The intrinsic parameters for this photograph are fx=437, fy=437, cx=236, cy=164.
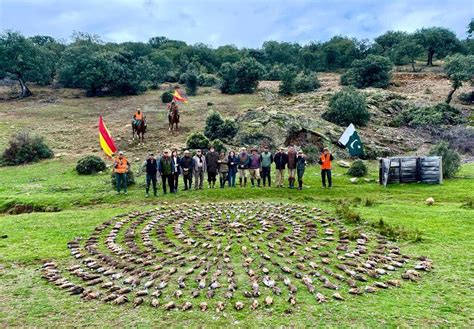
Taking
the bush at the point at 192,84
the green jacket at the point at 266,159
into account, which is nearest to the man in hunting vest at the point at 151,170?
the green jacket at the point at 266,159

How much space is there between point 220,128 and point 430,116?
59.1ft

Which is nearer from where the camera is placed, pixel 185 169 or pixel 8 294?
pixel 8 294

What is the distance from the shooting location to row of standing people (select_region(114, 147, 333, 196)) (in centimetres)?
1902

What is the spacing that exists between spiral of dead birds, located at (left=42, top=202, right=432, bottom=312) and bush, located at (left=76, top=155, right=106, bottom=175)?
1059 centimetres

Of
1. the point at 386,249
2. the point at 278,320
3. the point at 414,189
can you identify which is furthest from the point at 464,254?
the point at 414,189

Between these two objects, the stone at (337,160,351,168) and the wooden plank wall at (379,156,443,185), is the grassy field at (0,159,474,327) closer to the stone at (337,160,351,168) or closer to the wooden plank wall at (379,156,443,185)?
the wooden plank wall at (379,156,443,185)

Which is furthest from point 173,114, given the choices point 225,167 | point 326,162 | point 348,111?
point 326,162

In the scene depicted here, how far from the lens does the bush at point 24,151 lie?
28.7 meters

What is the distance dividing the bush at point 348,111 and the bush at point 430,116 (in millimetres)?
4370

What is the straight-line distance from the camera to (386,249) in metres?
11.5

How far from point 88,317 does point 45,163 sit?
2258 cm

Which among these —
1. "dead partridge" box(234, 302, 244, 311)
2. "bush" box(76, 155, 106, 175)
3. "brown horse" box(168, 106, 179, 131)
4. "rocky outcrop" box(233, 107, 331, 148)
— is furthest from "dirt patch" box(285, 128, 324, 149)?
"dead partridge" box(234, 302, 244, 311)

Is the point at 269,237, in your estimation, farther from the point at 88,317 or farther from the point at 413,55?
the point at 413,55

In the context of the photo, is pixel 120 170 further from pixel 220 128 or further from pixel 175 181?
pixel 220 128
